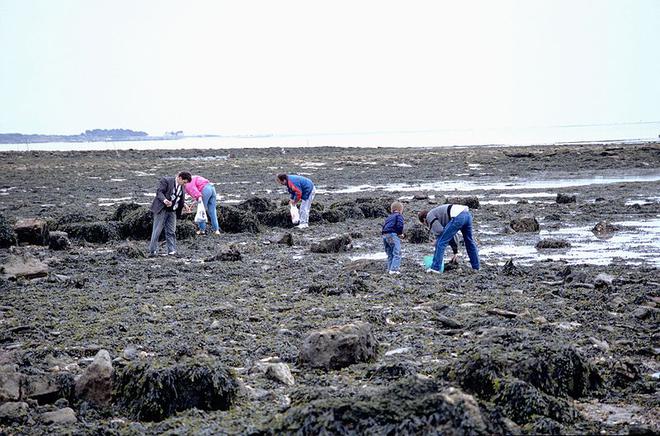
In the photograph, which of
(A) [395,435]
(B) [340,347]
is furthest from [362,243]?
(A) [395,435]

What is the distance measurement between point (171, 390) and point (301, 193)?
13977mm

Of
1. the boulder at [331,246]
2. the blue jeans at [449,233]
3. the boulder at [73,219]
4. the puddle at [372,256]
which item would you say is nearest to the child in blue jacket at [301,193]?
the boulder at [331,246]

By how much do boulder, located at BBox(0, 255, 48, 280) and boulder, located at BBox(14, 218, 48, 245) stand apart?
4011mm


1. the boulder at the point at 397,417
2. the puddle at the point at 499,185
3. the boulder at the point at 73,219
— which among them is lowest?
the puddle at the point at 499,185

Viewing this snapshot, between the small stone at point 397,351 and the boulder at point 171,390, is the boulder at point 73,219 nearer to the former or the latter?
the small stone at point 397,351

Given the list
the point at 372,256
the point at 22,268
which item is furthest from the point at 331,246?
the point at 22,268

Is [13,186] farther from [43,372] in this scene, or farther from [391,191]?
[43,372]

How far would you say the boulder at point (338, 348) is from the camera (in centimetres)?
732

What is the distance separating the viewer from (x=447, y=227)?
1306 centimetres

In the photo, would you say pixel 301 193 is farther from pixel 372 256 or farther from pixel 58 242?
pixel 58 242

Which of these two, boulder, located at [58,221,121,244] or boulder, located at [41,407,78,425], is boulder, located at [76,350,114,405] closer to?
boulder, located at [41,407,78,425]

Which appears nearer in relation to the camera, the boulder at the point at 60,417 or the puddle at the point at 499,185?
the boulder at the point at 60,417

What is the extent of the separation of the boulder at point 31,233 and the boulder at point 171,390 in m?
11.4

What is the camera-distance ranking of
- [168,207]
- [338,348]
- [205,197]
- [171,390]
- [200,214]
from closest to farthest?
[171,390]
[338,348]
[168,207]
[200,214]
[205,197]
